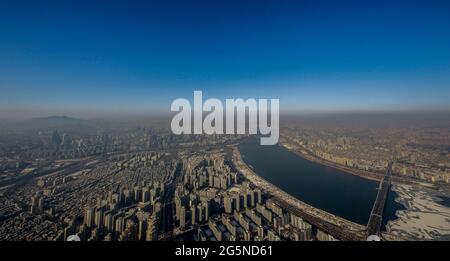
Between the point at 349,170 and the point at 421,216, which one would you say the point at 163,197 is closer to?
the point at 421,216

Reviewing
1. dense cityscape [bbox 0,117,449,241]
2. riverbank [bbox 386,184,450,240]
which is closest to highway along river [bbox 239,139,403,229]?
riverbank [bbox 386,184,450,240]

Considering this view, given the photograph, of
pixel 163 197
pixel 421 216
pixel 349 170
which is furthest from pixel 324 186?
pixel 163 197

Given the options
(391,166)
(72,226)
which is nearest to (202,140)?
(391,166)

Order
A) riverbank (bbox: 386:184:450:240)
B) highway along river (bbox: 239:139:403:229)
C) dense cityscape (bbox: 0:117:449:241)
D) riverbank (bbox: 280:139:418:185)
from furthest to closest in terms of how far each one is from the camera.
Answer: riverbank (bbox: 280:139:418:185) → highway along river (bbox: 239:139:403:229) → riverbank (bbox: 386:184:450:240) → dense cityscape (bbox: 0:117:449:241)

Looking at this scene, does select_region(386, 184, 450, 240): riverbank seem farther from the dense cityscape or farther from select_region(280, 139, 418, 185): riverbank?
select_region(280, 139, 418, 185): riverbank

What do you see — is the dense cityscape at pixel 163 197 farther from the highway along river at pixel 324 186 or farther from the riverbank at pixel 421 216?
the highway along river at pixel 324 186

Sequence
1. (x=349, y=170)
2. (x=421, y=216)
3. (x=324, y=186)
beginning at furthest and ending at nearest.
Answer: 1. (x=349, y=170)
2. (x=324, y=186)
3. (x=421, y=216)

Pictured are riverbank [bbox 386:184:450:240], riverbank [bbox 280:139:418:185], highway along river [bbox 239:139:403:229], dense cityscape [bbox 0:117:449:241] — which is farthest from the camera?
riverbank [bbox 280:139:418:185]

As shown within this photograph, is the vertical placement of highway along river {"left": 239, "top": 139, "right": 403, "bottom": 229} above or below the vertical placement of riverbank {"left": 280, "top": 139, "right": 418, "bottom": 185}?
below
